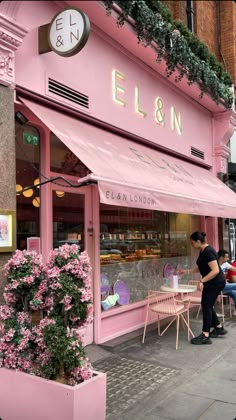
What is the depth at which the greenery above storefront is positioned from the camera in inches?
247

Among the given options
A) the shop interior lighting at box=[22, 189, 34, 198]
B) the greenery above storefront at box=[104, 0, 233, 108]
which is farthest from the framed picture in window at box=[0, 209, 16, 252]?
the greenery above storefront at box=[104, 0, 233, 108]

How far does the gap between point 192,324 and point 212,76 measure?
502 cm

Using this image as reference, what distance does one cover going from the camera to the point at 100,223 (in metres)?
6.50

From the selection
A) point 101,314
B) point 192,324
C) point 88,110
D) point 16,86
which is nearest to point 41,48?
point 16,86

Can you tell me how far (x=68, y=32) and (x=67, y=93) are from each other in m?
0.97

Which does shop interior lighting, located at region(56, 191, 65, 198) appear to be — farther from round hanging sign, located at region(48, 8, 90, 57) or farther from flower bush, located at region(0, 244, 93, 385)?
flower bush, located at region(0, 244, 93, 385)

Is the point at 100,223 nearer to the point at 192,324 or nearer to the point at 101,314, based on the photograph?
the point at 101,314

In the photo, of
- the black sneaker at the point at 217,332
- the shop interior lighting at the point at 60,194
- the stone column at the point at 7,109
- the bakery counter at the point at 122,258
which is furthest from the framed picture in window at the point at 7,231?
the black sneaker at the point at 217,332

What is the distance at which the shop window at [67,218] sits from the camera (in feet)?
18.8

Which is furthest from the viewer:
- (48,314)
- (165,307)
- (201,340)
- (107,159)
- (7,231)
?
(165,307)

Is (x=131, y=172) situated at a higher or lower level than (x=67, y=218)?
higher

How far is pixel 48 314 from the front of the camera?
3.53m

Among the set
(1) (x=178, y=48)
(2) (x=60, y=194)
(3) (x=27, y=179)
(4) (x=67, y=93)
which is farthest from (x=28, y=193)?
(1) (x=178, y=48)

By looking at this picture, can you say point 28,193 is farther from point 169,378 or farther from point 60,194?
point 169,378
